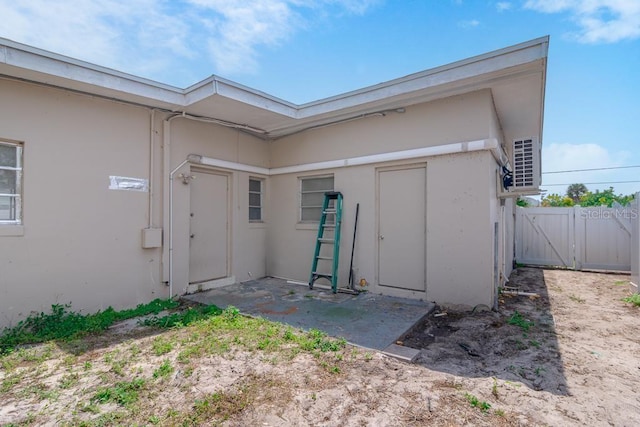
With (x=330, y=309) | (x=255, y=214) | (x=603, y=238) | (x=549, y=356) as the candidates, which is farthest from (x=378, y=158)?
(x=603, y=238)

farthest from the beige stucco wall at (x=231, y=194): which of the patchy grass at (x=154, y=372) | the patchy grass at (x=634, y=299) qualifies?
the patchy grass at (x=634, y=299)

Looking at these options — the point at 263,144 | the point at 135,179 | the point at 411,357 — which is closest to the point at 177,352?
the point at 411,357

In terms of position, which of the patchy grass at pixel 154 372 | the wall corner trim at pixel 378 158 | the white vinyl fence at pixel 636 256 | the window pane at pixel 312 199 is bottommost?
the patchy grass at pixel 154 372

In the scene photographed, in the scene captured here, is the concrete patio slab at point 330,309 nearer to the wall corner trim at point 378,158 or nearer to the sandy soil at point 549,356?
the sandy soil at point 549,356

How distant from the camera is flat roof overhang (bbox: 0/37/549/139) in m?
3.77

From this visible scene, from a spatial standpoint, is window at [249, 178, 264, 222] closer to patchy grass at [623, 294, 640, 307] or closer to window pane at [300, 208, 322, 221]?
window pane at [300, 208, 322, 221]

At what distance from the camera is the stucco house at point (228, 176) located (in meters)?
3.96

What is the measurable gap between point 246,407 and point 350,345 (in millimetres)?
1421

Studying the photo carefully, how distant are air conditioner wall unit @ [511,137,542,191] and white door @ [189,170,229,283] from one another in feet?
17.3

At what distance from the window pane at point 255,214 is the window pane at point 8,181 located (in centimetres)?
374

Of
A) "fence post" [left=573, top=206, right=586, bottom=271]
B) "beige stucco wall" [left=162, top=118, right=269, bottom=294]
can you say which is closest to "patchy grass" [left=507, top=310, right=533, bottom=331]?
"beige stucco wall" [left=162, top=118, right=269, bottom=294]

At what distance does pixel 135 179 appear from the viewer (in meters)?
4.93

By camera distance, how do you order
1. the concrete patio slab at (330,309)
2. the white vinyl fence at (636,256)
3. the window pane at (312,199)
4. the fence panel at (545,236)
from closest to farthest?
the concrete patio slab at (330,309) < the white vinyl fence at (636,256) < the window pane at (312,199) < the fence panel at (545,236)

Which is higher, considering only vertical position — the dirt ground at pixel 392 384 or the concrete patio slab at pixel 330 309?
the concrete patio slab at pixel 330 309
